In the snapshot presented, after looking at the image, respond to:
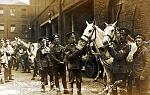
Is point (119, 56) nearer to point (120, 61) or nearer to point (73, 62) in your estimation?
point (120, 61)

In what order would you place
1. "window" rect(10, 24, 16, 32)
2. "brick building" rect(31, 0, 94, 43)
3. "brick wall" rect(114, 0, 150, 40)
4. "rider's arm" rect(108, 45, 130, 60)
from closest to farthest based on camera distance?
"rider's arm" rect(108, 45, 130, 60)
"brick wall" rect(114, 0, 150, 40)
"brick building" rect(31, 0, 94, 43)
"window" rect(10, 24, 16, 32)

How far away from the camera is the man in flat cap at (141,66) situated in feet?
17.5

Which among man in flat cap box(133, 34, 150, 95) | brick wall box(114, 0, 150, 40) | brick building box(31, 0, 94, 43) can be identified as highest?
brick building box(31, 0, 94, 43)

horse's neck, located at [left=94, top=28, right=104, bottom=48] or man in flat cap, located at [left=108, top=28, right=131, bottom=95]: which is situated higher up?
horse's neck, located at [left=94, top=28, right=104, bottom=48]

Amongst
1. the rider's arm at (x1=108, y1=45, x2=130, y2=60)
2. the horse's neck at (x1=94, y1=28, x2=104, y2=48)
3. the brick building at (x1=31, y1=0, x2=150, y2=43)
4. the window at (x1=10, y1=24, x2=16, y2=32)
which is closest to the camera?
the rider's arm at (x1=108, y1=45, x2=130, y2=60)

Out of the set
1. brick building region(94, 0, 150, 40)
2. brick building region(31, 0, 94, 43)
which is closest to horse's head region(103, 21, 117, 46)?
brick building region(94, 0, 150, 40)

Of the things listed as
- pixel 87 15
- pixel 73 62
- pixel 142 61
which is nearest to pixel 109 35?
pixel 142 61

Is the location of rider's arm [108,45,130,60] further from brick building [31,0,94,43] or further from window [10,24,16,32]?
window [10,24,16,32]

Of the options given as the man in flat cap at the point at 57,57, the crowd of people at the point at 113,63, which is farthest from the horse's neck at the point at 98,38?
the man in flat cap at the point at 57,57

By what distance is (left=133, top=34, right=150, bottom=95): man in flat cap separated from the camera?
17.5ft

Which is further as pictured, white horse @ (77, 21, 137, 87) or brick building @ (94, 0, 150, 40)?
brick building @ (94, 0, 150, 40)

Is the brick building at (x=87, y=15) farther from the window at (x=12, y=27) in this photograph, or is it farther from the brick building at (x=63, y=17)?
the window at (x=12, y=27)

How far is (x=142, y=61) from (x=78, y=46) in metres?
1.30

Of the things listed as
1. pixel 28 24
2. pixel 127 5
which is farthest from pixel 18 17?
pixel 127 5
